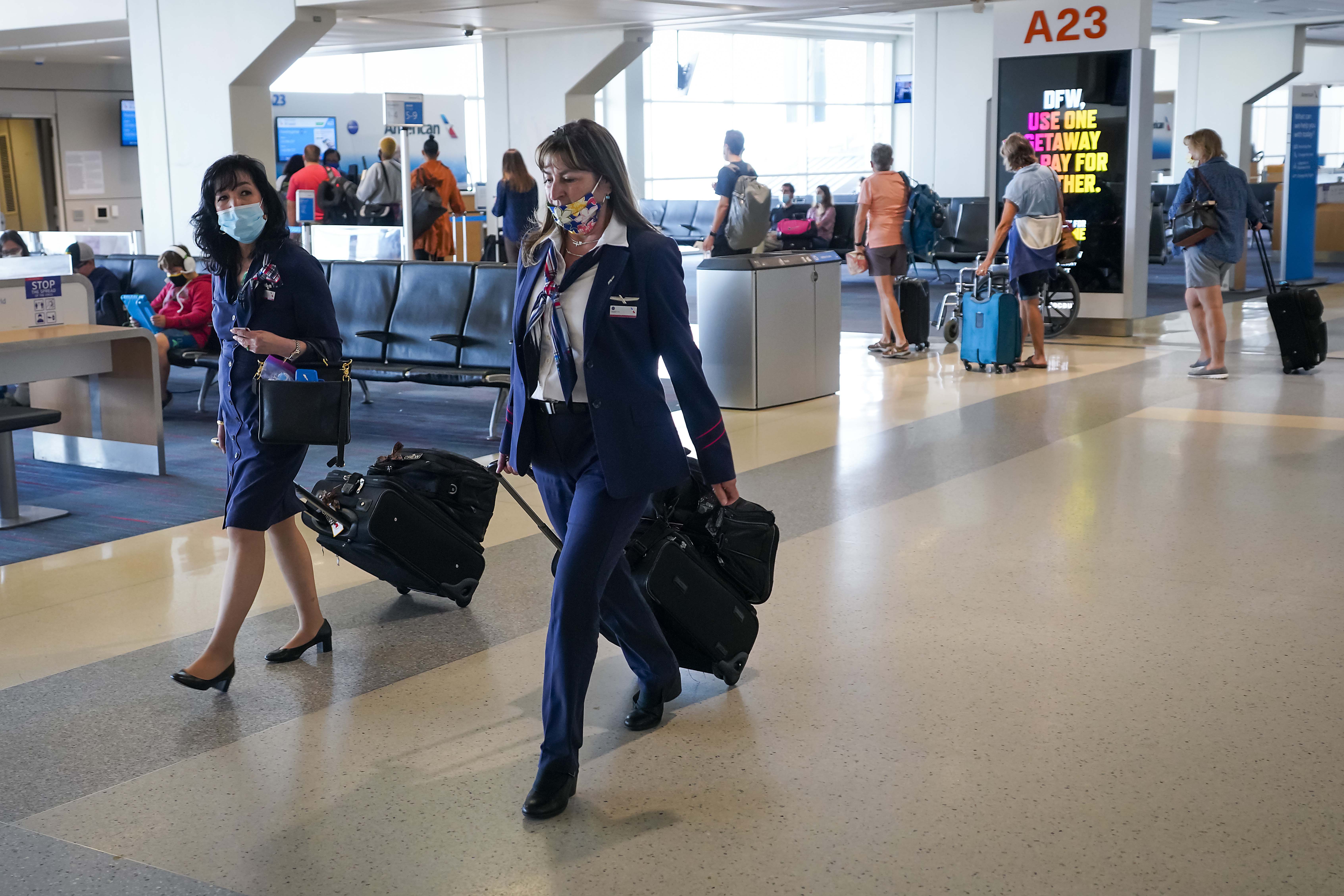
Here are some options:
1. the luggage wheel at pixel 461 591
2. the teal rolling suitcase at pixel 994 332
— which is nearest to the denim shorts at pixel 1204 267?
the teal rolling suitcase at pixel 994 332

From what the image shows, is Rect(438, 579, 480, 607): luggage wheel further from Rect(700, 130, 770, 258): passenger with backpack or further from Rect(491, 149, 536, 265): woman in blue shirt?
Rect(700, 130, 770, 258): passenger with backpack

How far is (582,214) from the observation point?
2820 millimetres

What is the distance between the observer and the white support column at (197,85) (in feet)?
38.2

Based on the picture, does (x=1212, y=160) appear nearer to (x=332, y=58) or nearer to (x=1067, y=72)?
(x=1067, y=72)

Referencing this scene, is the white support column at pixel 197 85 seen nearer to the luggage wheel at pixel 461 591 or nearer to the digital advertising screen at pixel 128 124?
the digital advertising screen at pixel 128 124

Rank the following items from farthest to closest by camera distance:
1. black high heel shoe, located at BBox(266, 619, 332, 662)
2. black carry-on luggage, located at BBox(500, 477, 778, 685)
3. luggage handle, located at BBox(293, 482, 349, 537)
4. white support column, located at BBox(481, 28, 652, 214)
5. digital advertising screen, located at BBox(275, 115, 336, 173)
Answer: digital advertising screen, located at BBox(275, 115, 336, 173)
white support column, located at BBox(481, 28, 652, 214)
luggage handle, located at BBox(293, 482, 349, 537)
black high heel shoe, located at BBox(266, 619, 332, 662)
black carry-on luggage, located at BBox(500, 477, 778, 685)

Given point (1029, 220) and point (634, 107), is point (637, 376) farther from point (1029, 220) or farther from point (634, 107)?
point (634, 107)

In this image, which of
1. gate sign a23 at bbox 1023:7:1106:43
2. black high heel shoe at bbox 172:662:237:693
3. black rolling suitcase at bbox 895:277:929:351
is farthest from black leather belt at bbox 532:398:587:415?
gate sign a23 at bbox 1023:7:1106:43

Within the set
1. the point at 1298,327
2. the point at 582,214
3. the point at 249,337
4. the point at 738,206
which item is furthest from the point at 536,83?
the point at 582,214

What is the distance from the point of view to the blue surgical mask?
3.59 meters

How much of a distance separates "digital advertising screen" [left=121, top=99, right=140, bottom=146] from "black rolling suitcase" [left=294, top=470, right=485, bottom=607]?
55.6 feet

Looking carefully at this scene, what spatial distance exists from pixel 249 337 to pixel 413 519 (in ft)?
2.90

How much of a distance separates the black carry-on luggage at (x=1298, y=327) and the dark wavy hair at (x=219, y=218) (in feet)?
24.4

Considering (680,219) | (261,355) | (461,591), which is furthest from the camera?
(680,219)
